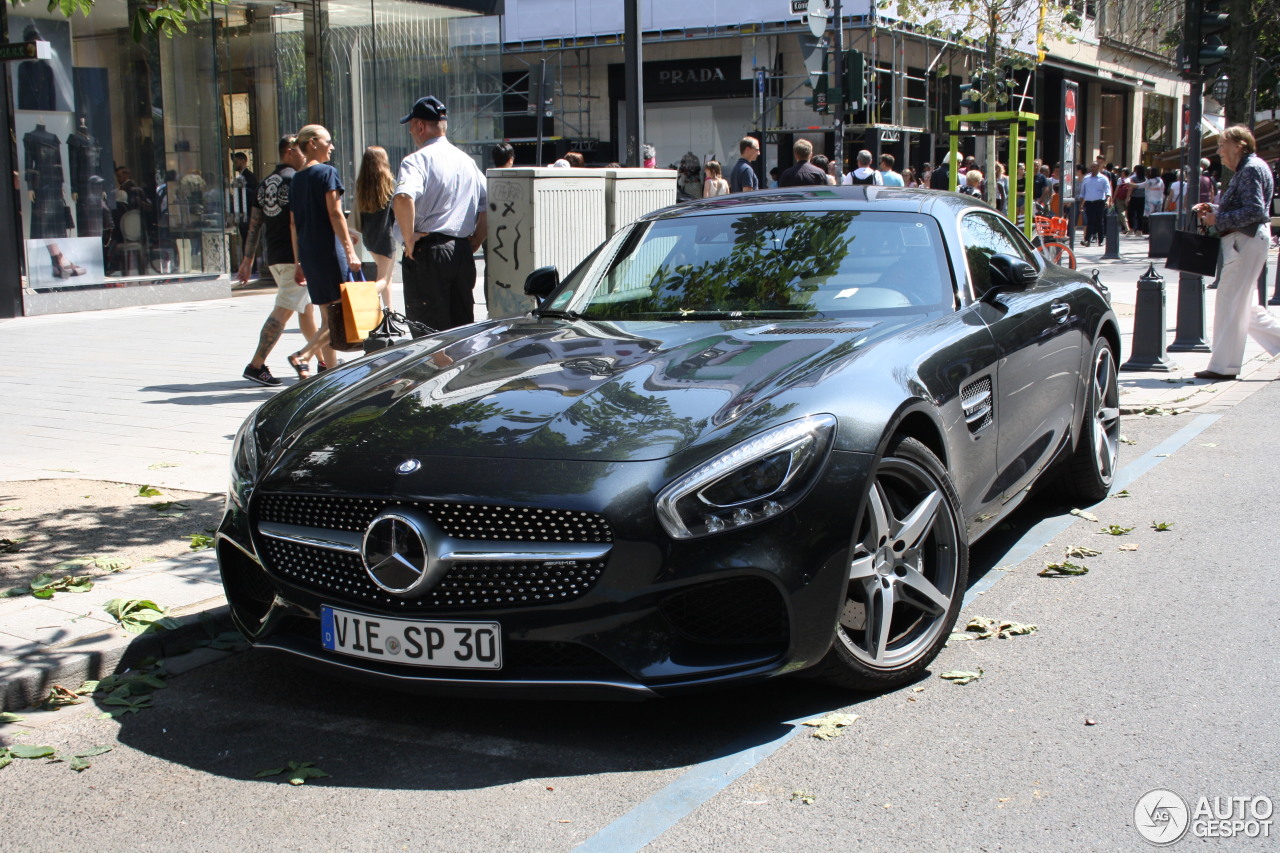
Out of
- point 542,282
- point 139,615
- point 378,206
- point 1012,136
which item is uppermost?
point 1012,136

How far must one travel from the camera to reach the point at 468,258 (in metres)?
8.41

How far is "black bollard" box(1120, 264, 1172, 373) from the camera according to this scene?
11.0 meters

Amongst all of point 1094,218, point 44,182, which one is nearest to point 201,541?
point 44,182

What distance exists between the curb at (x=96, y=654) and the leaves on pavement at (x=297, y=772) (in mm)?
1040

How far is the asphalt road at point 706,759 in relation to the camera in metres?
3.15

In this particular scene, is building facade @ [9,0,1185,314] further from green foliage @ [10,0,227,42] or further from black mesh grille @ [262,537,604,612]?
black mesh grille @ [262,537,604,612]

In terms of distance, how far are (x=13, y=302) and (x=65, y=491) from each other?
32.6 ft

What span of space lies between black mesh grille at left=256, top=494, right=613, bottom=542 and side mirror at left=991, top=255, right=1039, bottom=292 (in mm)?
2320

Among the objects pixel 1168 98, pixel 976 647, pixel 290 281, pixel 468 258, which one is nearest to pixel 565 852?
pixel 976 647

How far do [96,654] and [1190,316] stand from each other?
1044 centimetres

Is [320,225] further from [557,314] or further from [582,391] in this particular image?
[582,391]

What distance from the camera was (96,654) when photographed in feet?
14.2

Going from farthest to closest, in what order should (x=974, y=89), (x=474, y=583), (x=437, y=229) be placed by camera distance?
(x=974, y=89) < (x=437, y=229) < (x=474, y=583)

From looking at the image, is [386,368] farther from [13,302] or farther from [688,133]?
[688,133]
